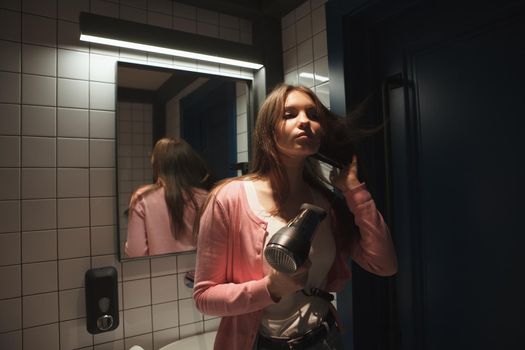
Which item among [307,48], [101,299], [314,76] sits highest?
[307,48]

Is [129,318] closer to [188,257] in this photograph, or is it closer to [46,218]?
[188,257]

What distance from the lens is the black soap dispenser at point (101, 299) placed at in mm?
1171

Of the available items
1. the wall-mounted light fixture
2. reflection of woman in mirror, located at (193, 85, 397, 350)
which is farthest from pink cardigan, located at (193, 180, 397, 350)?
the wall-mounted light fixture

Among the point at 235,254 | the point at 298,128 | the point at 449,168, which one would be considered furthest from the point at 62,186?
the point at 449,168

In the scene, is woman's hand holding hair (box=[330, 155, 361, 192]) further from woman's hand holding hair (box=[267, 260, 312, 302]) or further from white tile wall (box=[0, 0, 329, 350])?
white tile wall (box=[0, 0, 329, 350])

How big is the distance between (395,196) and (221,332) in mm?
747

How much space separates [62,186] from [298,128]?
2.88ft

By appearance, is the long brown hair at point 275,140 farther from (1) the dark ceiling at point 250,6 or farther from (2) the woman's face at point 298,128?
(1) the dark ceiling at point 250,6

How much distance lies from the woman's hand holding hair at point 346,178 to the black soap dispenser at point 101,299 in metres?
0.85

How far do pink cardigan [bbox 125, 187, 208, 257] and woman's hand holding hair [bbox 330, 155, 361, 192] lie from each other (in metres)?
0.69

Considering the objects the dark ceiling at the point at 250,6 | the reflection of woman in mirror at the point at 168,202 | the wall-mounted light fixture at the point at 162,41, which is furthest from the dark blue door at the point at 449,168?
the reflection of woman in mirror at the point at 168,202

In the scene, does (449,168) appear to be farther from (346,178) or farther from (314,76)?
(314,76)

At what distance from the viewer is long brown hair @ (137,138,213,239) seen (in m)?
1.35

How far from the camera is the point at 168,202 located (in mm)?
1354
